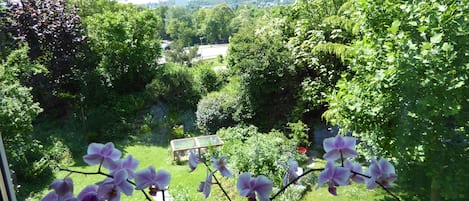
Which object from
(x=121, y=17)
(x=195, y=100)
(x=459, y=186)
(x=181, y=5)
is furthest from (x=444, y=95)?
(x=121, y=17)

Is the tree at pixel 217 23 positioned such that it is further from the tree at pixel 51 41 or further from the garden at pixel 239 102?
the tree at pixel 51 41

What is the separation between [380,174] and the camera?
0.54 meters

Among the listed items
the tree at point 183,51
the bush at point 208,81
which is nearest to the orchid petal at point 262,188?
the tree at point 183,51

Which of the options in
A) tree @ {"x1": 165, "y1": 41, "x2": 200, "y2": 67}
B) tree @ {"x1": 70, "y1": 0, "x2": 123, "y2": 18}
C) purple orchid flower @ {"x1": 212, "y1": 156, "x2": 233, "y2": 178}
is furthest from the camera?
tree @ {"x1": 70, "y1": 0, "x2": 123, "y2": 18}

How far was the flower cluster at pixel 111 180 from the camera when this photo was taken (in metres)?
0.51

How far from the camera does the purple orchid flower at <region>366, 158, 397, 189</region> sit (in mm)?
537

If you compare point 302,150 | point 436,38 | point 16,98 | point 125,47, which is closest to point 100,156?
point 436,38

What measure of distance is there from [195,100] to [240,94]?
54 cm

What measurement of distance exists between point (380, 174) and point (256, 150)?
236 centimetres

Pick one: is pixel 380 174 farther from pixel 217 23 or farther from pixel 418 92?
pixel 217 23

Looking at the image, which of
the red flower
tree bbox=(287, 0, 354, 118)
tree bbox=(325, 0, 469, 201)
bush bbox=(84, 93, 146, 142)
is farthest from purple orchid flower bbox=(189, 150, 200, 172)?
tree bbox=(287, 0, 354, 118)

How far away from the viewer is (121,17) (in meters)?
→ 3.95

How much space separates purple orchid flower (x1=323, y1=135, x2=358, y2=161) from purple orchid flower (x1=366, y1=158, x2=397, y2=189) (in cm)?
3

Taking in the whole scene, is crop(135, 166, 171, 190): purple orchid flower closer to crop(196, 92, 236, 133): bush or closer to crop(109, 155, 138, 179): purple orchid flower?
crop(109, 155, 138, 179): purple orchid flower
